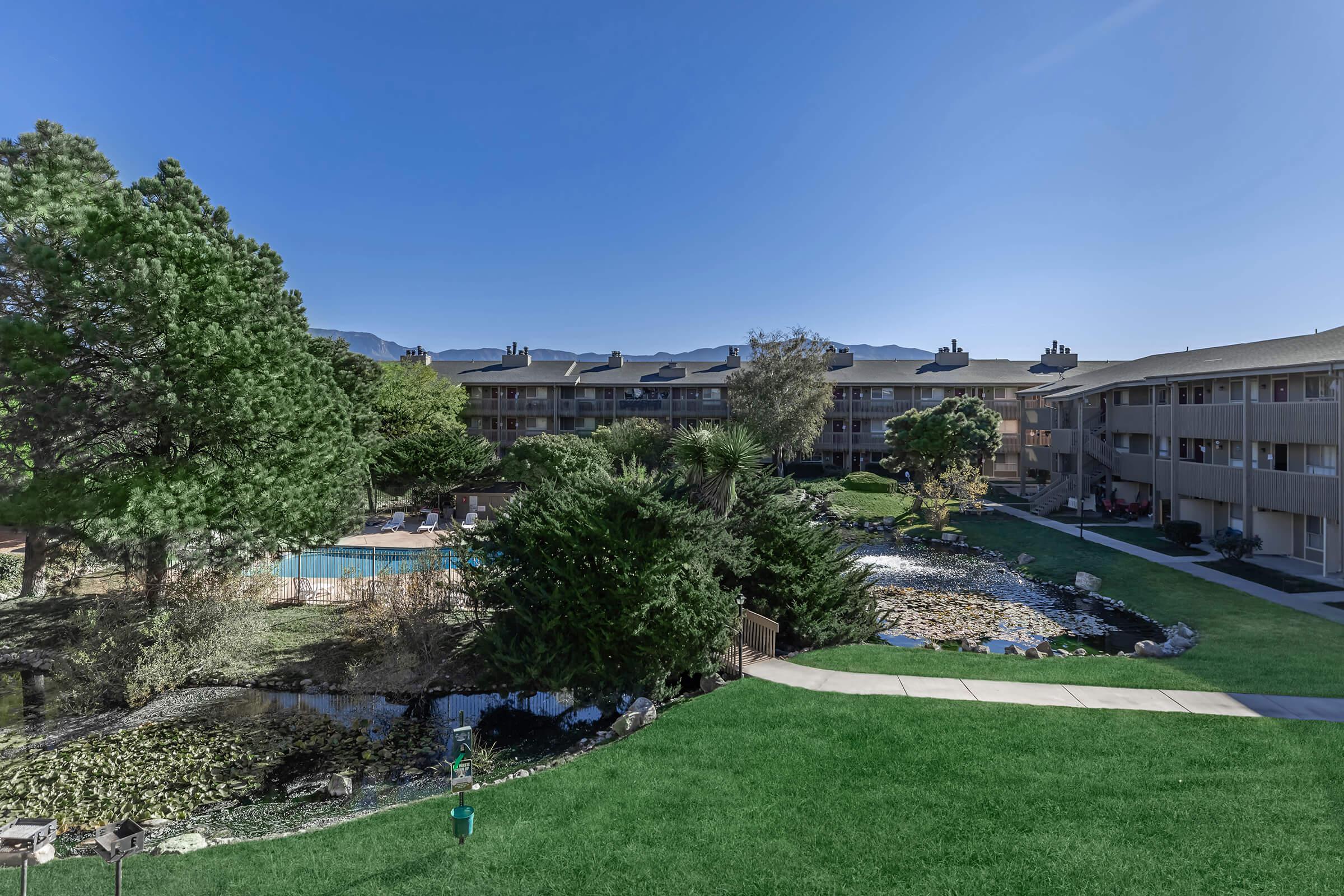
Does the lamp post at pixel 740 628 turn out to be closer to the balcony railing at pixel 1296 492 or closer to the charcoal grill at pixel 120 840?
the charcoal grill at pixel 120 840

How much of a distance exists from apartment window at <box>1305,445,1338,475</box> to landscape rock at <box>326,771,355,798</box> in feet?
101

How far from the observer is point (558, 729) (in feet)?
43.3

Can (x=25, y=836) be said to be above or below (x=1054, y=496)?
below

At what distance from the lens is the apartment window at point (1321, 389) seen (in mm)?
23203

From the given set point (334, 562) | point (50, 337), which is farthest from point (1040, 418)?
point (50, 337)

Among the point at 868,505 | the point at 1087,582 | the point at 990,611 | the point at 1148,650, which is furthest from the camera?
the point at 868,505

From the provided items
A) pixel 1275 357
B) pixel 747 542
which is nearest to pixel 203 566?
pixel 747 542

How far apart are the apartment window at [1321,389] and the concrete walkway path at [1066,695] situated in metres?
17.8

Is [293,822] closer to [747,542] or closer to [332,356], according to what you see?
[747,542]

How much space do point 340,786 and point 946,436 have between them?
36.1 m

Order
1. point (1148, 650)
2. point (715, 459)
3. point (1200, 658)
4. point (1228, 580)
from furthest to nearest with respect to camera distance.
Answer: point (1228, 580) < point (1148, 650) < point (715, 459) < point (1200, 658)

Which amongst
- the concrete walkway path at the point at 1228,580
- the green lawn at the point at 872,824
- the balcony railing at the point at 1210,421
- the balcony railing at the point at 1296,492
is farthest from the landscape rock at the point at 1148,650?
the balcony railing at the point at 1210,421

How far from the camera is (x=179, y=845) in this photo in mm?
8625

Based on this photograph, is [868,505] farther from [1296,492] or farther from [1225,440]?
[1296,492]
